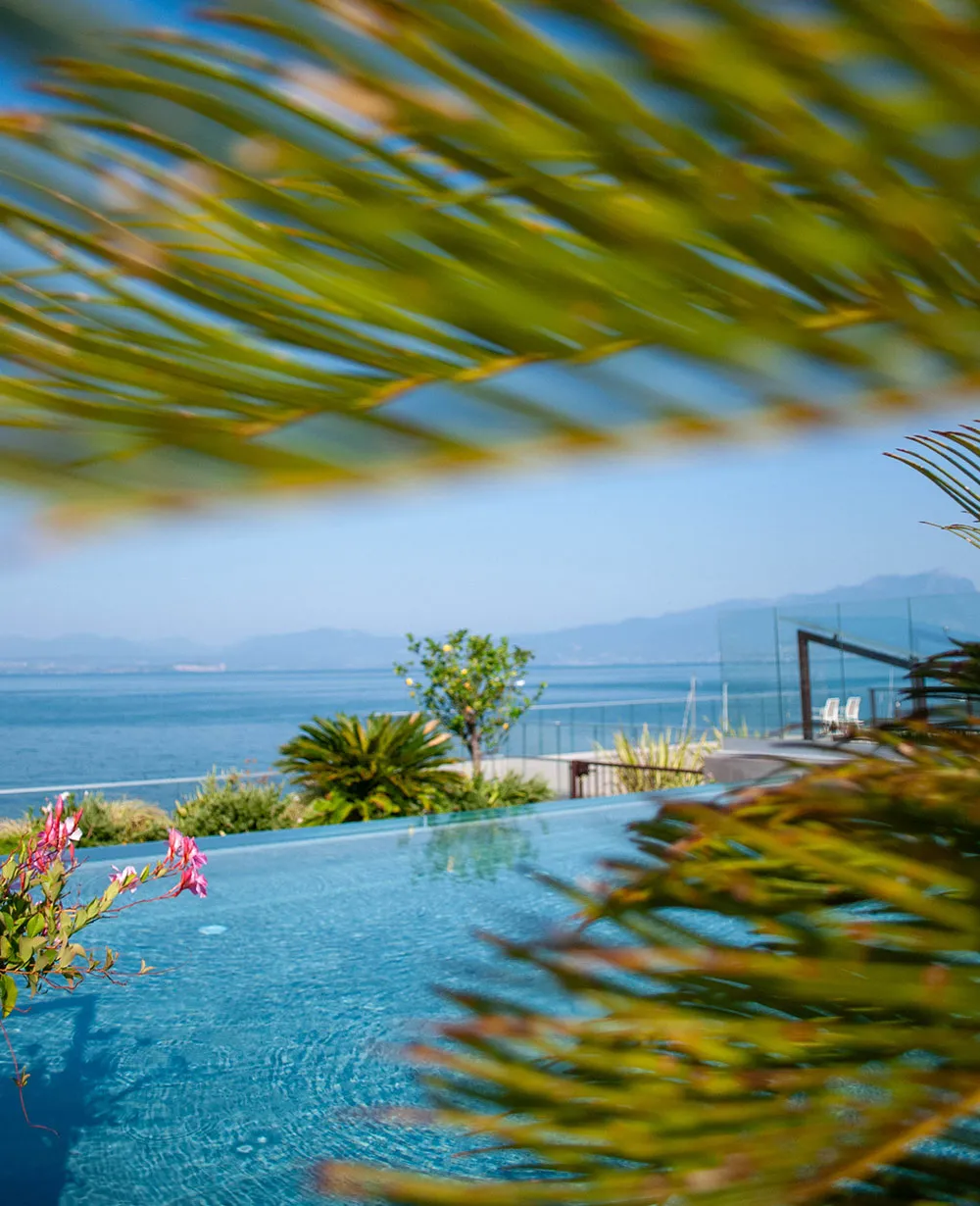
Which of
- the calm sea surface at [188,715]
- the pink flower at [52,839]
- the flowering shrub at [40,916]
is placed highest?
the pink flower at [52,839]

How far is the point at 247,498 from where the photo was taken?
42 centimetres

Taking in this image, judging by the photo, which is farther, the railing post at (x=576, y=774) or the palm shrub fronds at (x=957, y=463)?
the railing post at (x=576, y=774)

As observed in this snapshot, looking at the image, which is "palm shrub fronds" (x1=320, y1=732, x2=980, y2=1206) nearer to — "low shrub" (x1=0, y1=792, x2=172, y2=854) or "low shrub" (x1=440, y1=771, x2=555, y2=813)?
"low shrub" (x1=0, y1=792, x2=172, y2=854)

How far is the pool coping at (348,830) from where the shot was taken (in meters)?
6.55

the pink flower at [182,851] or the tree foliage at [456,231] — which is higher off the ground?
the tree foliage at [456,231]

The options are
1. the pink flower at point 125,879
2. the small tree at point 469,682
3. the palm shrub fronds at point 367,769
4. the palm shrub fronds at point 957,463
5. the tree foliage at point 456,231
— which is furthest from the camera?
the small tree at point 469,682

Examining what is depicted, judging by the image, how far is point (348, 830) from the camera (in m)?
7.51

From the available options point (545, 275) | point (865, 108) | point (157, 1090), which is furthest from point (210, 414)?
point (157, 1090)

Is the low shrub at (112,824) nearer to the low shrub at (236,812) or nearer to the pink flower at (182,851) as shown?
the low shrub at (236,812)

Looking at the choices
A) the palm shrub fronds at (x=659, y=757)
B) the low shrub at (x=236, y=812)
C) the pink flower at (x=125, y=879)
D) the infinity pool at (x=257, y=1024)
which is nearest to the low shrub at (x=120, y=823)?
the low shrub at (x=236, y=812)

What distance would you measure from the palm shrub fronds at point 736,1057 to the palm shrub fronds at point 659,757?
394 inches

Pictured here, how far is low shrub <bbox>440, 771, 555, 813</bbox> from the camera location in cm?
902

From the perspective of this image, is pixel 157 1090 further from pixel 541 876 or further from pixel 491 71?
pixel 491 71

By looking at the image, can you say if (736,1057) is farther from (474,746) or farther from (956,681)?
(474,746)
